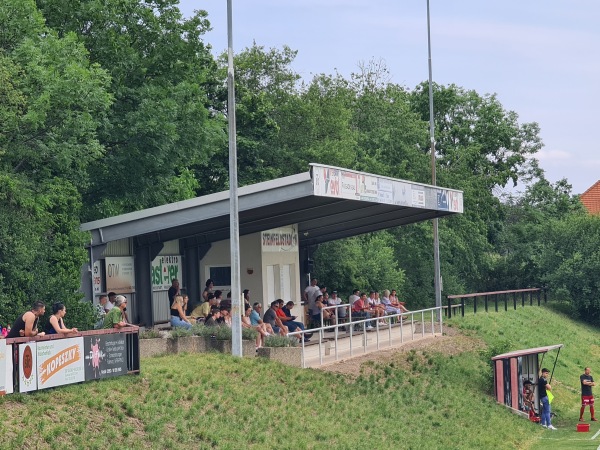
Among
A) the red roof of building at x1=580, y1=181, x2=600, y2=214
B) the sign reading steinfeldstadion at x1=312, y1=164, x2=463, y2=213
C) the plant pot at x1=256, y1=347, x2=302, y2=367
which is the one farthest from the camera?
the red roof of building at x1=580, y1=181, x2=600, y2=214

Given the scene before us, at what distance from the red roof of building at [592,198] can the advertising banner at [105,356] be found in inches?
2581

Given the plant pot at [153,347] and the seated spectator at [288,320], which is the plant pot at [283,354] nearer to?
the plant pot at [153,347]

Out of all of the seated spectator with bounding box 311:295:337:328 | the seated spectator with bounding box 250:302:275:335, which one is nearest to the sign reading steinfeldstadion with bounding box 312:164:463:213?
the seated spectator with bounding box 250:302:275:335

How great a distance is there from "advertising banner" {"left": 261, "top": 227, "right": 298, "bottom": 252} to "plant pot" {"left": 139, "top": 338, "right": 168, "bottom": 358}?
8194 mm

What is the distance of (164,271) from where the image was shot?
29.9 metres

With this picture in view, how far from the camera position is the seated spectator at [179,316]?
81.7ft

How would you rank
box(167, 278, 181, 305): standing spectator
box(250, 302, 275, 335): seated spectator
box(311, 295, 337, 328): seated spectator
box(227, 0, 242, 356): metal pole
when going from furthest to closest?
box(311, 295, 337, 328): seated spectator → box(167, 278, 181, 305): standing spectator → box(250, 302, 275, 335): seated spectator → box(227, 0, 242, 356): metal pole

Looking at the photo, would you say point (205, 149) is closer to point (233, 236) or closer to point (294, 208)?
point (294, 208)

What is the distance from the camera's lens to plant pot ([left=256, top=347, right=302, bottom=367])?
24.0 metres

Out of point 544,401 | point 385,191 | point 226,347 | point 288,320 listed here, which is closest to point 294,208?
point 385,191

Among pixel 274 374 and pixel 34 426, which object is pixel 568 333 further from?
pixel 34 426

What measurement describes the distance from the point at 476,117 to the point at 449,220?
17.5 meters

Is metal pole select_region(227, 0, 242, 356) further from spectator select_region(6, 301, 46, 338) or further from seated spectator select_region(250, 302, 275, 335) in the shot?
spectator select_region(6, 301, 46, 338)

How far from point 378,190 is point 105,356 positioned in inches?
464
